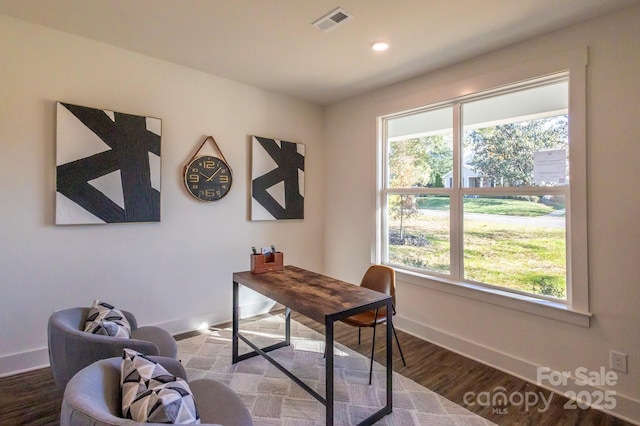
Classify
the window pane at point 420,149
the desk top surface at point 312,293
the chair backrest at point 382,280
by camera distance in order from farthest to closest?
the window pane at point 420,149
the chair backrest at point 382,280
the desk top surface at point 312,293

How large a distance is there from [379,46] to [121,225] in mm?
2779

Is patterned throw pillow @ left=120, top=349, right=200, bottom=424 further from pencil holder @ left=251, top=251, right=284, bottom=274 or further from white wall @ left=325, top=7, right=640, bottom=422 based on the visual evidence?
white wall @ left=325, top=7, right=640, bottom=422

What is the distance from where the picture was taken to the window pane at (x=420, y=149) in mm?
3195

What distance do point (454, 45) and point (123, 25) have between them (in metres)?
2.66

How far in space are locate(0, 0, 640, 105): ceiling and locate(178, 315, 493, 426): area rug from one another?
2.70 meters

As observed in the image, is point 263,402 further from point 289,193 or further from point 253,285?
point 289,193

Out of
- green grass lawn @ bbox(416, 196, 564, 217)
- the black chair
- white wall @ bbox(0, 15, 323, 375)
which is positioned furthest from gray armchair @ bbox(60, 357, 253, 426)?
green grass lawn @ bbox(416, 196, 564, 217)

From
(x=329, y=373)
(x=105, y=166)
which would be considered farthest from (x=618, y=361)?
(x=105, y=166)

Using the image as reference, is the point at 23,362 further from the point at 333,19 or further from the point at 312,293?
the point at 333,19

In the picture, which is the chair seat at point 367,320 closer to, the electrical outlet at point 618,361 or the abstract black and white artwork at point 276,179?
the electrical outlet at point 618,361

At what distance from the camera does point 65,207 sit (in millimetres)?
2572

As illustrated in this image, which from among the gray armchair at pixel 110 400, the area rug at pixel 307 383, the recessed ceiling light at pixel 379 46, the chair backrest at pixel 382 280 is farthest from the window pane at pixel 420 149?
the gray armchair at pixel 110 400

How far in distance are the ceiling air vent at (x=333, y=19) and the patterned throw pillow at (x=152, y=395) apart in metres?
2.37

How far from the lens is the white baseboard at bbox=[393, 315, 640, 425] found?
2078 millimetres
